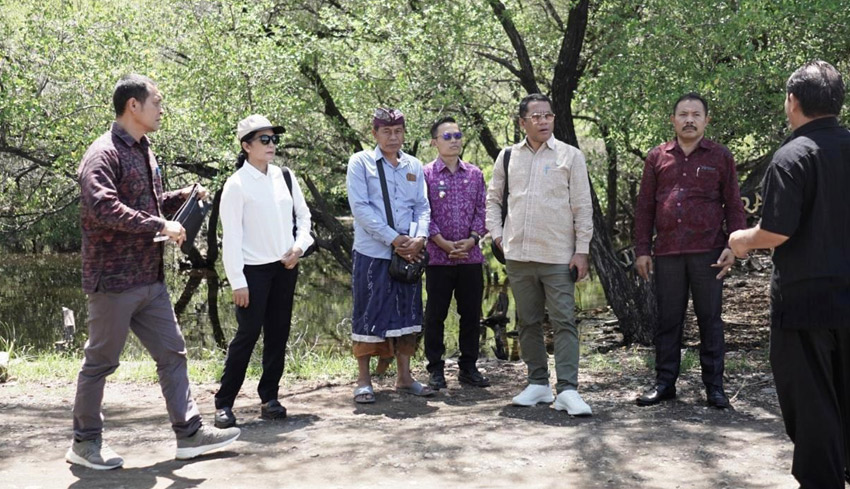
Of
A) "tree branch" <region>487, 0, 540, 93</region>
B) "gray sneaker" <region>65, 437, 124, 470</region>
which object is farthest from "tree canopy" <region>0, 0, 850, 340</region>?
"gray sneaker" <region>65, 437, 124, 470</region>

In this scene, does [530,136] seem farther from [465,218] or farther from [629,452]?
[629,452]

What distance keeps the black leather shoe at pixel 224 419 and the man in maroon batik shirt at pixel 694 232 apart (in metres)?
2.72

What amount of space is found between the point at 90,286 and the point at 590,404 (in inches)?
135

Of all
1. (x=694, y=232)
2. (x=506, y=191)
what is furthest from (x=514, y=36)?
(x=694, y=232)

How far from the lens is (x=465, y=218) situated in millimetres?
6875

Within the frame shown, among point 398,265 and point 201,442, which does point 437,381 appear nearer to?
point 398,265

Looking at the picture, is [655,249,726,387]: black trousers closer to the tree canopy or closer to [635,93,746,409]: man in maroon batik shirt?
[635,93,746,409]: man in maroon batik shirt

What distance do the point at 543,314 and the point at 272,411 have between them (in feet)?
6.29

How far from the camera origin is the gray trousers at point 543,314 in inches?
231

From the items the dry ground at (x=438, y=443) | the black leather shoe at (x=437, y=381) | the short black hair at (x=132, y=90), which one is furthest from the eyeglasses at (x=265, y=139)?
the black leather shoe at (x=437, y=381)

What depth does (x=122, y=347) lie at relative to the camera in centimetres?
448

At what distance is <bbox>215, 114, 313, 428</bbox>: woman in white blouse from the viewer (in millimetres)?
5453

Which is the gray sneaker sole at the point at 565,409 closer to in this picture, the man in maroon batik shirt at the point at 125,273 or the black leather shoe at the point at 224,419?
the black leather shoe at the point at 224,419

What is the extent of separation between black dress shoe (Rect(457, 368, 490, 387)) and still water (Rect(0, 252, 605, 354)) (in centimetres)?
505
